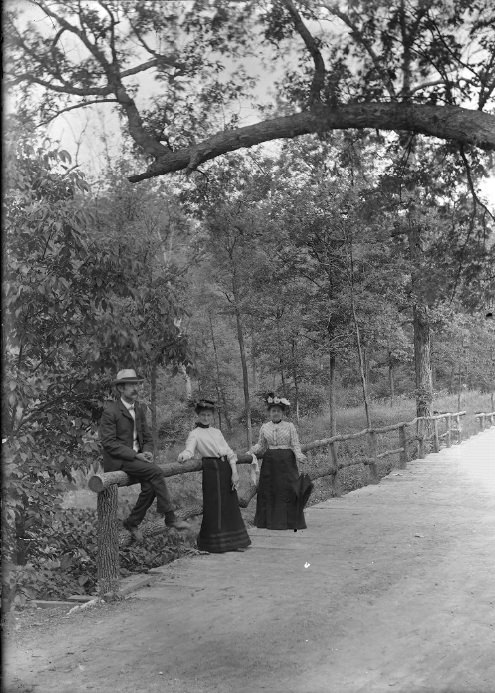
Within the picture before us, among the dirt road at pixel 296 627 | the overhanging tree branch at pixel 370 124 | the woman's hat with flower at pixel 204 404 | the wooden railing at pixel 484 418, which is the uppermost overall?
the overhanging tree branch at pixel 370 124

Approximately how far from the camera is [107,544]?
6.86 m

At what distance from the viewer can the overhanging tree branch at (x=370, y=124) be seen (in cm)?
714

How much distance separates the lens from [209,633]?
568 centimetres

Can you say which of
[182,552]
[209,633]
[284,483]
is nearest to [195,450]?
[182,552]

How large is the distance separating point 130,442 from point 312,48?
4496 mm

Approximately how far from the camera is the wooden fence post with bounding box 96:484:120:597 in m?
6.80

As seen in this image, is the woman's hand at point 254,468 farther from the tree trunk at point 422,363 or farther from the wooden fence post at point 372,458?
the tree trunk at point 422,363

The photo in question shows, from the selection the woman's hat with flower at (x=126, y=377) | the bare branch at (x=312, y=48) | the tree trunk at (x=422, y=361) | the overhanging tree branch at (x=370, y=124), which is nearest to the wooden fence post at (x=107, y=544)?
the woman's hat with flower at (x=126, y=377)

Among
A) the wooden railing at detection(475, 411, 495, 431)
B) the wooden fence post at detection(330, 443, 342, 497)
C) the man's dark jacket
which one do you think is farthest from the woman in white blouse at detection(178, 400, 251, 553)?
the wooden railing at detection(475, 411, 495, 431)

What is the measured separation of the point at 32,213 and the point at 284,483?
4.74 metres

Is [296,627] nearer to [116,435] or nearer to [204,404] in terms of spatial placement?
[116,435]

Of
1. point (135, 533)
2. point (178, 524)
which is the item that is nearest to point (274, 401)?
point (178, 524)

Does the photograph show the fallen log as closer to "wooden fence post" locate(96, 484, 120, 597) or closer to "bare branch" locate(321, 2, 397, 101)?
"wooden fence post" locate(96, 484, 120, 597)

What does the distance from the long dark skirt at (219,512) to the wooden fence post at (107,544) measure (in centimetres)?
170
